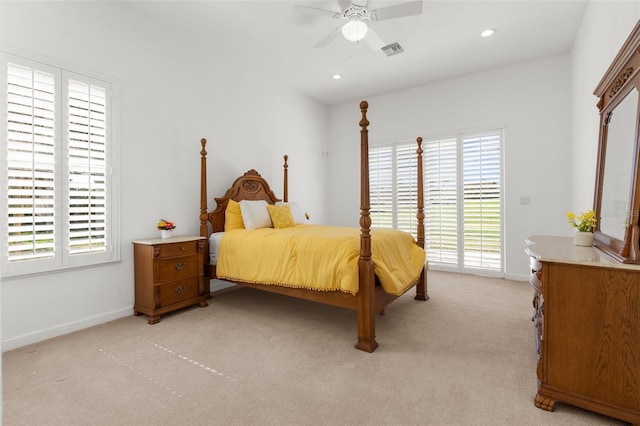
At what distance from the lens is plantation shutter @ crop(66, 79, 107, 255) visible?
300cm

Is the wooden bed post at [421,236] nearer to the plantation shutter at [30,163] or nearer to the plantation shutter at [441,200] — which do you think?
the plantation shutter at [441,200]

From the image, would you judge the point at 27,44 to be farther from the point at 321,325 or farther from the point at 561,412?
the point at 561,412

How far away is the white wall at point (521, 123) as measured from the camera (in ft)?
14.7

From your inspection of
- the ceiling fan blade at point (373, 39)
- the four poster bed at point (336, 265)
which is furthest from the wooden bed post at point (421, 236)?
the ceiling fan blade at point (373, 39)

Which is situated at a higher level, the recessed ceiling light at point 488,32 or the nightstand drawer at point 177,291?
the recessed ceiling light at point 488,32

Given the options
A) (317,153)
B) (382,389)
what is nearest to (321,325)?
(382,389)

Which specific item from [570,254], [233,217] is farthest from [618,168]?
[233,217]

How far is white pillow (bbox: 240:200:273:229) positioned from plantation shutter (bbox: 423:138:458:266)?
2.62 metres

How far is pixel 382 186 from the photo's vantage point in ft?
19.5

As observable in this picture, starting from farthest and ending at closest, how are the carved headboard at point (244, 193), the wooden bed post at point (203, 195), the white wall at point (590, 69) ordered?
1. the carved headboard at point (244, 193)
2. the wooden bed post at point (203, 195)
3. the white wall at point (590, 69)

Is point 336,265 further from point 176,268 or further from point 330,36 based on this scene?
point 330,36

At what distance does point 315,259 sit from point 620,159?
7.40 feet

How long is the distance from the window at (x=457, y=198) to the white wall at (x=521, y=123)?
157mm

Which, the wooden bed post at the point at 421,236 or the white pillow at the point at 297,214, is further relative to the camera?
the white pillow at the point at 297,214
